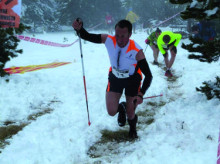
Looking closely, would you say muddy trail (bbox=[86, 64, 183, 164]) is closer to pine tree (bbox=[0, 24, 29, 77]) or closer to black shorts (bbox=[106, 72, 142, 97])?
black shorts (bbox=[106, 72, 142, 97])

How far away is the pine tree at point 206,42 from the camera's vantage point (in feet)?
9.11


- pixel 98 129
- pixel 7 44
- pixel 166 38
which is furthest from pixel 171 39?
pixel 7 44

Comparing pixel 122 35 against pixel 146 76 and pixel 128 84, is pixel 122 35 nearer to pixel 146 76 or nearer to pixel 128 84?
pixel 146 76

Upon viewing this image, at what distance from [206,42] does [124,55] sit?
5.50ft

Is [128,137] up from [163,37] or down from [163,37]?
down

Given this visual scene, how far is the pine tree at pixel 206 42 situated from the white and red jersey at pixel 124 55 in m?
0.99

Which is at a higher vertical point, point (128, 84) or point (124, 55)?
point (124, 55)

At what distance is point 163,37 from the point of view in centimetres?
852

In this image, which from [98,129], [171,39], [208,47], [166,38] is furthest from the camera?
[171,39]

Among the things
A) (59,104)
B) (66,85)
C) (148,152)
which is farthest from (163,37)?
(148,152)

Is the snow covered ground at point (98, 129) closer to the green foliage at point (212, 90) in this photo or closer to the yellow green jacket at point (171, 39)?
the green foliage at point (212, 90)

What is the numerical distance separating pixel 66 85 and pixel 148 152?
4.73 metres

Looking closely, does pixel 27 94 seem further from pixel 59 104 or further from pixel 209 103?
pixel 209 103

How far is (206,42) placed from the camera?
4.03m
